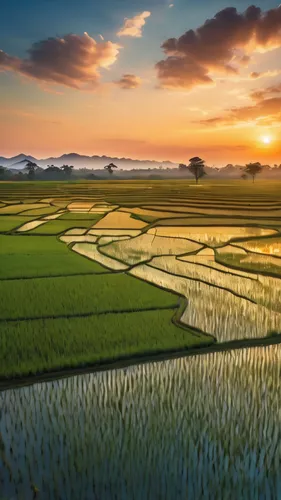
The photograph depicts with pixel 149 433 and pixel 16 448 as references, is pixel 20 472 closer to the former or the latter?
pixel 16 448

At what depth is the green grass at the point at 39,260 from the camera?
10.0 metres

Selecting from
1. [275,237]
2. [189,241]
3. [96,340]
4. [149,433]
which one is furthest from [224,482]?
[275,237]

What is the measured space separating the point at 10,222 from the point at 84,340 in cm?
1476

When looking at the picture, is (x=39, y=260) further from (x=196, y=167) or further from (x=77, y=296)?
(x=196, y=167)

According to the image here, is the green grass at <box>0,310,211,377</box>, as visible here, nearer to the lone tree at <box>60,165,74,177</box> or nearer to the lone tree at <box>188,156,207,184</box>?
the lone tree at <box>188,156,207,184</box>

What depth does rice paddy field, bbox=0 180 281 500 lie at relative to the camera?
3.31m

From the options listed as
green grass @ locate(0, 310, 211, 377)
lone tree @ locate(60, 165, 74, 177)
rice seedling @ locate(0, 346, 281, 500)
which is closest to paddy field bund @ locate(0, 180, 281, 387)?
green grass @ locate(0, 310, 211, 377)

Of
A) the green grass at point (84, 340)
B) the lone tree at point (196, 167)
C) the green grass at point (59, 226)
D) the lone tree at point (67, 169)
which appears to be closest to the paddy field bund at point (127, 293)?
the green grass at point (84, 340)

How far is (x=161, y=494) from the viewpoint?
123 inches

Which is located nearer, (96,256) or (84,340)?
(84,340)

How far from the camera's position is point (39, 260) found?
1132 cm

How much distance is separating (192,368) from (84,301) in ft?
10.4

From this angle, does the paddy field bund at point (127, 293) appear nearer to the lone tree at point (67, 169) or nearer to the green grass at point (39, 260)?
the green grass at point (39, 260)

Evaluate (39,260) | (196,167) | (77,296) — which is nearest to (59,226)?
(39,260)
